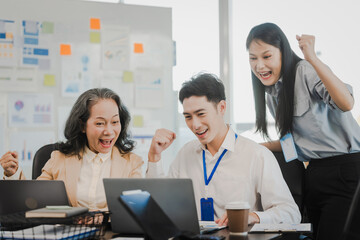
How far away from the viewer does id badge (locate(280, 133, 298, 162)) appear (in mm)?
2186

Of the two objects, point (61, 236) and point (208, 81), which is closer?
point (61, 236)

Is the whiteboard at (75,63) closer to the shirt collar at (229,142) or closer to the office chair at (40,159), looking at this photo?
the office chair at (40,159)

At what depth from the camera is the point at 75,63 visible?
11.9 feet

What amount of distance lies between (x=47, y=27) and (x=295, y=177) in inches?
91.5

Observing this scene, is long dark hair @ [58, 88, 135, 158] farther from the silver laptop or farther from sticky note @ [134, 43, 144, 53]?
sticky note @ [134, 43, 144, 53]

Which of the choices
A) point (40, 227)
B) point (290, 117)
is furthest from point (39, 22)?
point (40, 227)

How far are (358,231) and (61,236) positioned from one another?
4.37 feet

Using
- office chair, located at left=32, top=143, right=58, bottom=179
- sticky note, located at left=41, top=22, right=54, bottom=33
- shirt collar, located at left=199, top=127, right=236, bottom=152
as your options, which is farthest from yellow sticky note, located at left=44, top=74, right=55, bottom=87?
shirt collar, located at left=199, top=127, right=236, bottom=152

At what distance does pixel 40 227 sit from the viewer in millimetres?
1501

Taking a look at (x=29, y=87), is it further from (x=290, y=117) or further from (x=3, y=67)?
(x=290, y=117)

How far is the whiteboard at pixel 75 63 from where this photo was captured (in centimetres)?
347

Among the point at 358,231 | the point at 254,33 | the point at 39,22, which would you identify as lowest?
the point at 358,231

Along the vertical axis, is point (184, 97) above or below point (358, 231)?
above

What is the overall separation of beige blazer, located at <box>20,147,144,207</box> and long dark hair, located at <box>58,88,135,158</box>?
0.12 feet
